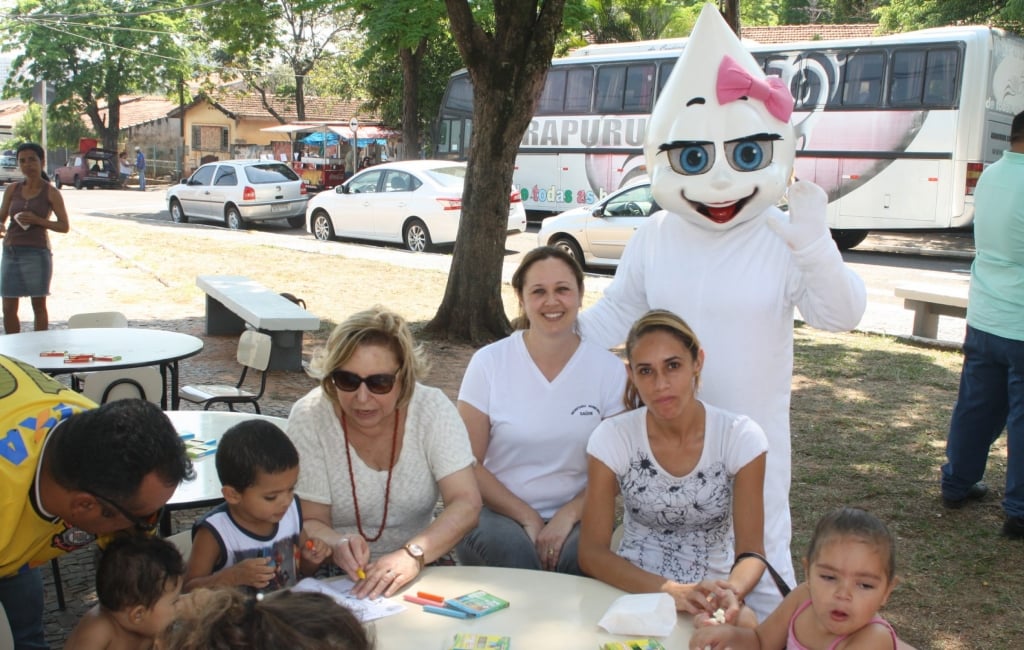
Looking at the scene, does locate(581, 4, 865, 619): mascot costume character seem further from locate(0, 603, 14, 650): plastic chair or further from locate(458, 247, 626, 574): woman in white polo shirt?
locate(0, 603, 14, 650): plastic chair

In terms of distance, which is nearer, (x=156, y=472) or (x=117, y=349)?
(x=156, y=472)

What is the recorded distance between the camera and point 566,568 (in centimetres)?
342

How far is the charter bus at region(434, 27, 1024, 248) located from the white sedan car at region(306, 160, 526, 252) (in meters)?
2.09

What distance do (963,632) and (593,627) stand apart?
2276 mm

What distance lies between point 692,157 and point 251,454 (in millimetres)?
1864

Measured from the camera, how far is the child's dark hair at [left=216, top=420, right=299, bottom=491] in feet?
8.96

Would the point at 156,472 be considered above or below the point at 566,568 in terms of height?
above

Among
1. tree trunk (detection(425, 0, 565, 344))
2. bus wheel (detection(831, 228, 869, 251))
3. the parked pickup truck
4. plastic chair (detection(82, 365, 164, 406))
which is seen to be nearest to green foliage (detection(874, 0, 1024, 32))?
bus wheel (detection(831, 228, 869, 251))

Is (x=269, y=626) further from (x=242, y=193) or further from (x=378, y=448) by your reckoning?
(x=242, y=193)

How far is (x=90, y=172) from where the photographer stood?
38531mm

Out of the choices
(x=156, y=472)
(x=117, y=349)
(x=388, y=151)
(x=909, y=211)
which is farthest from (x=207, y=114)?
(x=156, y=472)

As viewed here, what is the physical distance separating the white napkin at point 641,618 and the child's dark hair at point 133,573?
1106mm

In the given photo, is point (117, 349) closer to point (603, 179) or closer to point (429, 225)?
point (429, 225)

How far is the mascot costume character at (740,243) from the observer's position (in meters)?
3.29
